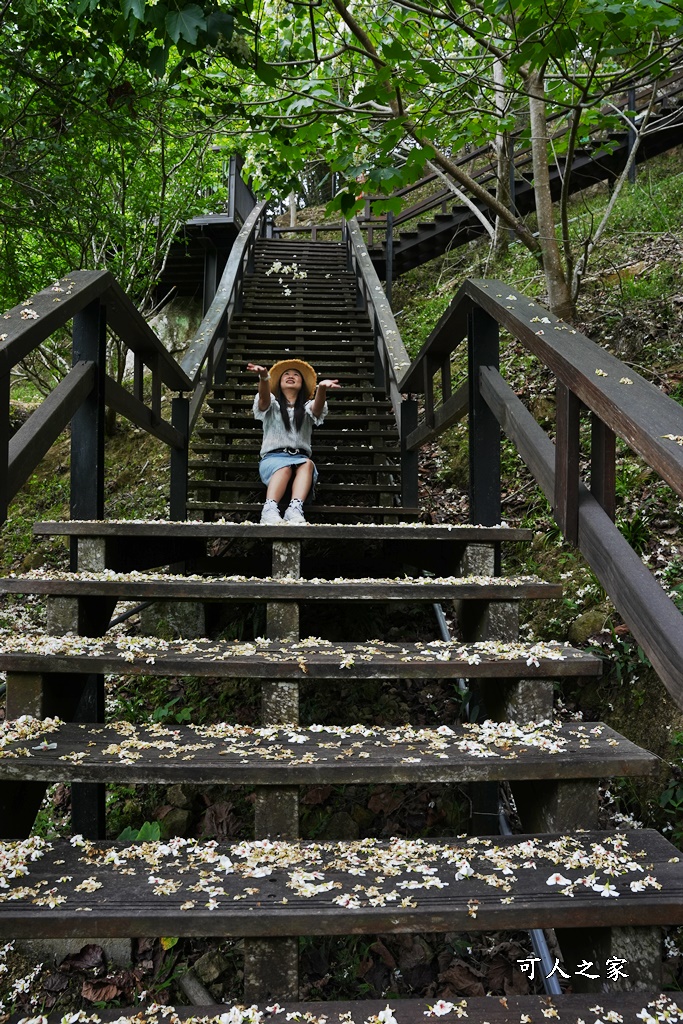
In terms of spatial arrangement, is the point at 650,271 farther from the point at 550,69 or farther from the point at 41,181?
the point at 41,181

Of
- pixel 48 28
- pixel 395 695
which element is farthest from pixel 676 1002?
pixel 48 28

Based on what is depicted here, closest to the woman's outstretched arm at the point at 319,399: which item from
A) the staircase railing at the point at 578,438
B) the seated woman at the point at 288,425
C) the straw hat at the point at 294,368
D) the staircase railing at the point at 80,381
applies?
the seated woman at the point at 288,425

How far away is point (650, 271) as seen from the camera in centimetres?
641

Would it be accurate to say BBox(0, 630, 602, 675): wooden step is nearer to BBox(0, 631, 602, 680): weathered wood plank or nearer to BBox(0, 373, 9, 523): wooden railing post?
BBox(0, 631, 602, 680): weathered wood plank

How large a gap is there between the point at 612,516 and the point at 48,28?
4.11m

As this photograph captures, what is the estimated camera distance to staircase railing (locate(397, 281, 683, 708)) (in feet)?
4.66

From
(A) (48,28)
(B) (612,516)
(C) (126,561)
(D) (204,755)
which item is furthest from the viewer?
(A) (48,28)

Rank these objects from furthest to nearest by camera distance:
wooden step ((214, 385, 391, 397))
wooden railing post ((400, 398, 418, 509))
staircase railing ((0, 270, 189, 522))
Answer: wooden step ((214, 385, 391, 397)), wooden railing post ((400, 398, 418, 509)), staircase railing ((0, 270, 189, 522))

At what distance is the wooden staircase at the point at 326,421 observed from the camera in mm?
4812

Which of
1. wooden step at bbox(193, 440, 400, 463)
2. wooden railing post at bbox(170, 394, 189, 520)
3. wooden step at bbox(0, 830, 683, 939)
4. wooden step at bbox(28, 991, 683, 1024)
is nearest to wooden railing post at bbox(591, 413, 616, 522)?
wooden step at bbox(0, 830, 683, 939)

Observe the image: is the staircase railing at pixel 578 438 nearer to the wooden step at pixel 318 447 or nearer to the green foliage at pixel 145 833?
A: the green foliage at pixel 145 833

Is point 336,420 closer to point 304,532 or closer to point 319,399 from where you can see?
point 319,399

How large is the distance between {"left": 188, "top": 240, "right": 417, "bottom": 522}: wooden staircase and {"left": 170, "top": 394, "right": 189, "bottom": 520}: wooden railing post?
0.67 ft

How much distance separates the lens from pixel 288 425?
4.55 m
